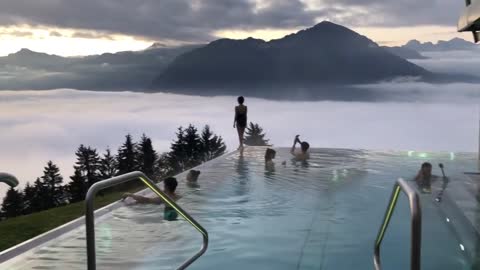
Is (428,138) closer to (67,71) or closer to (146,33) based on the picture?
(146,33)

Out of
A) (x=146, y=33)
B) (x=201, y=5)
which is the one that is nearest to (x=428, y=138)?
(x=201, y=5)

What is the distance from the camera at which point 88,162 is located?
29953 mm

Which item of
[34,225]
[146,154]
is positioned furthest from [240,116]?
[146,154]

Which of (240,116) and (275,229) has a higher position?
(240,116)

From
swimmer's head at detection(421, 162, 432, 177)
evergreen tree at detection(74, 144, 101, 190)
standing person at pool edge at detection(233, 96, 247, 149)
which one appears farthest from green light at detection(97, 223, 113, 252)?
evergreen tree at detection(74, 144, 101, 190)

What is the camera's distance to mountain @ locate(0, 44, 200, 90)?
48969mm

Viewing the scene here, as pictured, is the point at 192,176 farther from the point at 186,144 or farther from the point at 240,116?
the point at 186,144

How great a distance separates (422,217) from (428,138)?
161 ft

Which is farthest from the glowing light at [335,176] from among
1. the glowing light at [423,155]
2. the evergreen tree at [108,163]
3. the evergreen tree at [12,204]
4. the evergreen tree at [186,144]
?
the evergreen tree at [108,163]

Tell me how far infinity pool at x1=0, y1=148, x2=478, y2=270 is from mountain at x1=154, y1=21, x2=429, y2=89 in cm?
6705

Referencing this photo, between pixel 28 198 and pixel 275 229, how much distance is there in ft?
68.5

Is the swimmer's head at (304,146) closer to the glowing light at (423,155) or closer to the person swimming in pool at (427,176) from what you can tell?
the glowing light at (423,155)

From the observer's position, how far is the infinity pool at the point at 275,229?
462cm

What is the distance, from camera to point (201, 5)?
51.4 metres
